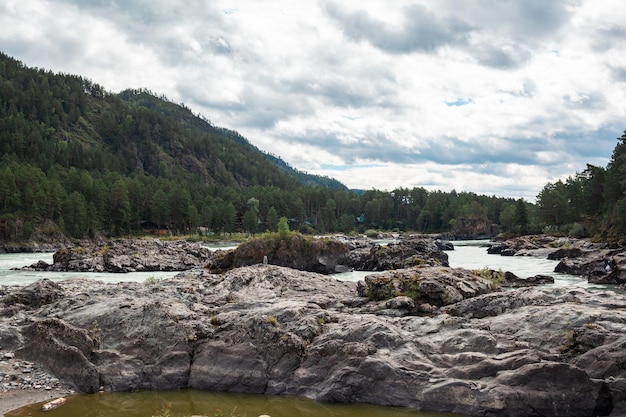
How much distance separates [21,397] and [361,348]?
12.3m

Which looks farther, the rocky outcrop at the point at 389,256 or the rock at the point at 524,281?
the rocky outcrop at the point at 389,256

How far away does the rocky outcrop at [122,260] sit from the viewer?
2505 inches

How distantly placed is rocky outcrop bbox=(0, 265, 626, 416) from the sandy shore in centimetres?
101

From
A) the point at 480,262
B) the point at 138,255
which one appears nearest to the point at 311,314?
the point at 138,255

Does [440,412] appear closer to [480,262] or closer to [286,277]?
[286,277]

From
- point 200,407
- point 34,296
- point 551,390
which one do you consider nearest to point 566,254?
point 551,390

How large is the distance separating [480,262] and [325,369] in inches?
2313

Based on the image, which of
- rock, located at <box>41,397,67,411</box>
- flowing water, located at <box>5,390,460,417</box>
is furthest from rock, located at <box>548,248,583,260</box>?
rock, located at <box>41,397,67,411</box>

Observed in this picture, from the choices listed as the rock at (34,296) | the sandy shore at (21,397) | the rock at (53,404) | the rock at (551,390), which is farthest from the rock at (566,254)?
the sandy shore at (21,397)

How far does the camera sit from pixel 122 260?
215 feet

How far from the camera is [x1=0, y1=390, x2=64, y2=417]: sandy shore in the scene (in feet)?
56.3

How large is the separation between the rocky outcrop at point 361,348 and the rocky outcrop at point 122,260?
4019cm

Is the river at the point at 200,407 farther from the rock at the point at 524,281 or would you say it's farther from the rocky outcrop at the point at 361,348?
the rock at the point at 524,281

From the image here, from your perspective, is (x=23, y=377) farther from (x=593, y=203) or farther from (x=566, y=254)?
(x=593, y=203)
